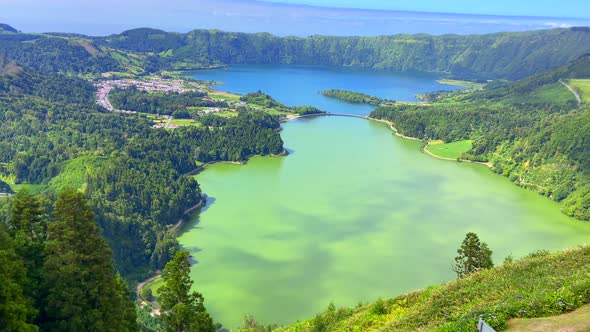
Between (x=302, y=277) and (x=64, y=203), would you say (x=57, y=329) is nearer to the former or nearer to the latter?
(x=64, y=203)

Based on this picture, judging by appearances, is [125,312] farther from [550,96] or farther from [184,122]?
[550,96]

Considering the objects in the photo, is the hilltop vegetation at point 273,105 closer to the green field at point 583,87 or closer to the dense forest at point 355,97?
the dense forest at point 355,97

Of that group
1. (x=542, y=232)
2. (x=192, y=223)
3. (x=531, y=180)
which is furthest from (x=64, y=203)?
(x=531, y=180)

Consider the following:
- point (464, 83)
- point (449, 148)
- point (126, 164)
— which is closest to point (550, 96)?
point (449, 148)

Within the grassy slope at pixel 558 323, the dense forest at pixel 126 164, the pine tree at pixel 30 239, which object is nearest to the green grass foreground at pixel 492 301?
the grassy slope at pixel 558 323

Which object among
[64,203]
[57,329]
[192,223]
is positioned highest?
[64,203]

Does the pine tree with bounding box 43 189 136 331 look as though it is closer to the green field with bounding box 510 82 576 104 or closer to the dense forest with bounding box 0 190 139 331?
the dense forest with bounding box 0 190 139 331

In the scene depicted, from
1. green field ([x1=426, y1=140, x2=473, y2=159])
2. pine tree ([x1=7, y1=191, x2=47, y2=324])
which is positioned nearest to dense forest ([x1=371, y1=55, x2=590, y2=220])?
green field ([x1=426, y1=140, x2=473, y2=159])
